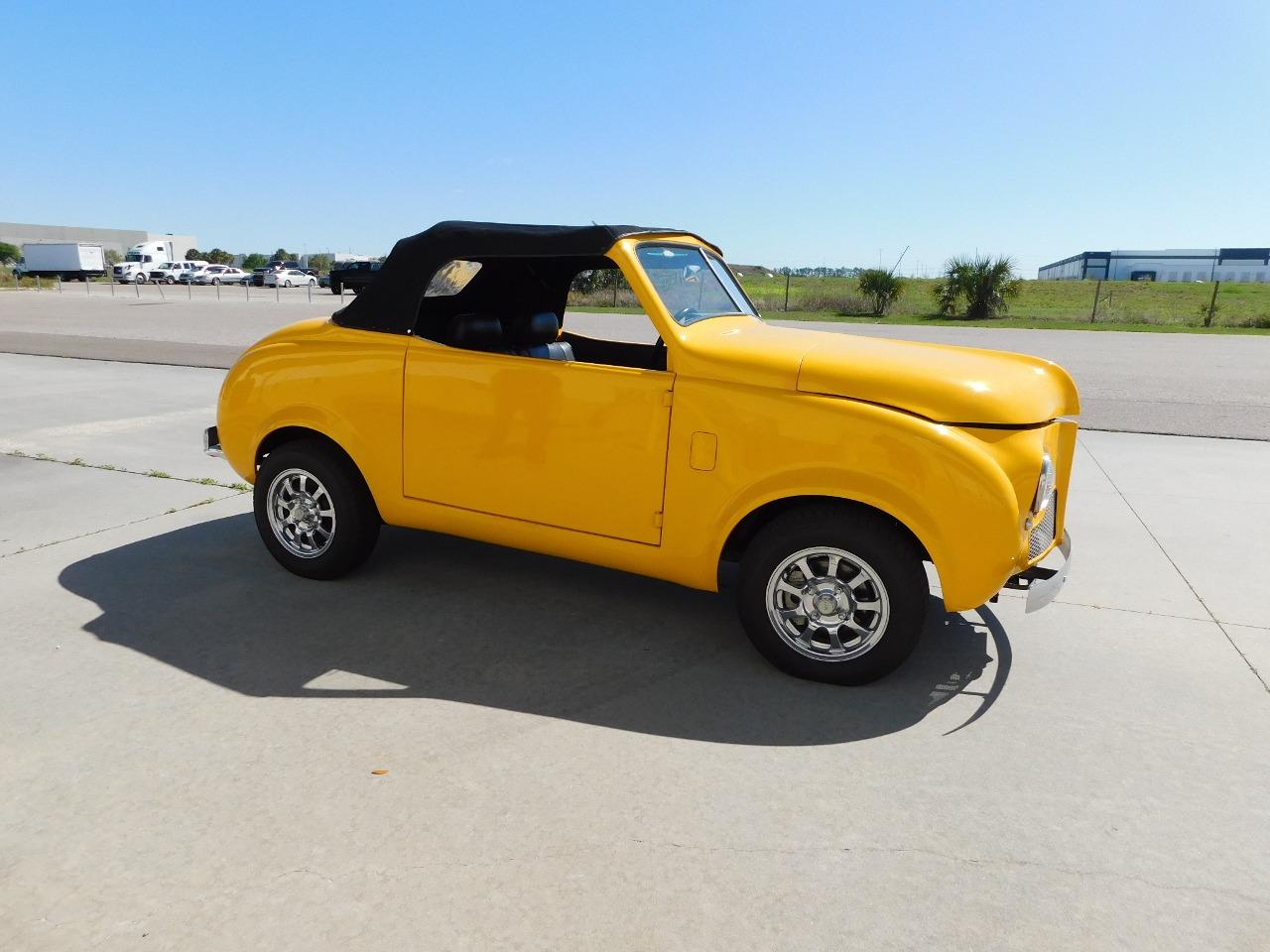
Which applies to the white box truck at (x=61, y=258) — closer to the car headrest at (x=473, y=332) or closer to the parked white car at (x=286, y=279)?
the parked white car at (x=286, y=279)

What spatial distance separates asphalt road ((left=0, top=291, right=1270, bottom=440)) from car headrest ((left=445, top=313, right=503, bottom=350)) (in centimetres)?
64

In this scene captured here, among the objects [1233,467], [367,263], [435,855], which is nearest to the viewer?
[435,855]

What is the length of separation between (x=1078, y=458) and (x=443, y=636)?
255 inches

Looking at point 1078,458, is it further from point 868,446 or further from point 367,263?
point 367,263

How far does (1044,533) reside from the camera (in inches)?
157

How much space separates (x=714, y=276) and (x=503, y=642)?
2.10 metres

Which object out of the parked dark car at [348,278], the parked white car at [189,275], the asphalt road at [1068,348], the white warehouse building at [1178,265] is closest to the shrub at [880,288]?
the asphalt road at [1068,348]

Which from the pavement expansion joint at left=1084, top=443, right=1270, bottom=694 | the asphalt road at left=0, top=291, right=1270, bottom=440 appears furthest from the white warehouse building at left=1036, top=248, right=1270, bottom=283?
the pavement expansion joint at left=1084, top=443, right=1270, bottom=694

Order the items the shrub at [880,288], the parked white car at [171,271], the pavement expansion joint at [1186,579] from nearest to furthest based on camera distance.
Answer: the pavement expansion joint at [1186,579], the shrub at [880,288], the parked white car at [171,271]

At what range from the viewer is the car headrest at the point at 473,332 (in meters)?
4.29

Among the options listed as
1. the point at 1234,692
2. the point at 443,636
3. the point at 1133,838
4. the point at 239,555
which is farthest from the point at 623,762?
the point at 239,555

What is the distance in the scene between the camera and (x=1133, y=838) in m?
2.83

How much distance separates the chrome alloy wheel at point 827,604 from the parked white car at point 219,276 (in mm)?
58360

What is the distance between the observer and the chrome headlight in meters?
3.62
